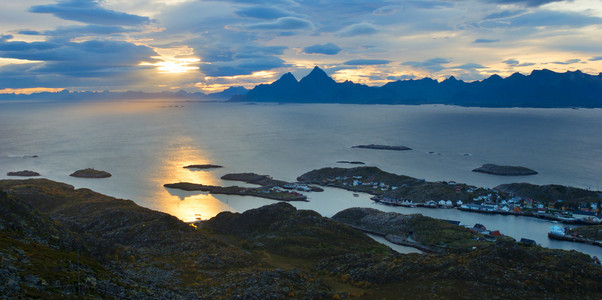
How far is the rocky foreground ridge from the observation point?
29391mm

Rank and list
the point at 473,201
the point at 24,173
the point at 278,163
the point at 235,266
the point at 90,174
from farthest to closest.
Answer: the point at 278,163, the point at 90,174, the point at 24,173, the point at 473,201, the point at 235,266

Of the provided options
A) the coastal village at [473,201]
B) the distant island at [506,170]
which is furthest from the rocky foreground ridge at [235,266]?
the distant island at [506,170]

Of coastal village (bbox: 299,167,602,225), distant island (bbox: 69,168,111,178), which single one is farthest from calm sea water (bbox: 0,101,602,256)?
coastal village (bbox: 299,167,602,225)

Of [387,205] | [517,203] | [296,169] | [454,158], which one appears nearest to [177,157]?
[296,169]

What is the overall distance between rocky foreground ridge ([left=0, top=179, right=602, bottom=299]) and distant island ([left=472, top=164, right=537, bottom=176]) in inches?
3299

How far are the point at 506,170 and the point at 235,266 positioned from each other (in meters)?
106

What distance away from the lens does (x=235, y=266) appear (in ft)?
150

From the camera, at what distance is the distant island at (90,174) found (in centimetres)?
11638

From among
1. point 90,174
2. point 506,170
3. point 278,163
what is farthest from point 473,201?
point 90,174

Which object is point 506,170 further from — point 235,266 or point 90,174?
point 90,174

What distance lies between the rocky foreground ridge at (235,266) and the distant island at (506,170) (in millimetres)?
83795

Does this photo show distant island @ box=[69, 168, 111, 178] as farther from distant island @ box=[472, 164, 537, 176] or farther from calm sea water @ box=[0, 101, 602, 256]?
distant island @ box=[472, 164, 537, 176]

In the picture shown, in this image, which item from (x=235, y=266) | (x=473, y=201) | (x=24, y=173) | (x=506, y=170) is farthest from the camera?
(x=506, y=170)

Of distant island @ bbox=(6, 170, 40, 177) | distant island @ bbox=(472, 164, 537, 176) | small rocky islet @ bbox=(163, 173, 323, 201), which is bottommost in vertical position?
small rocky islet @ bbox=(163, 173, 323, 201)
